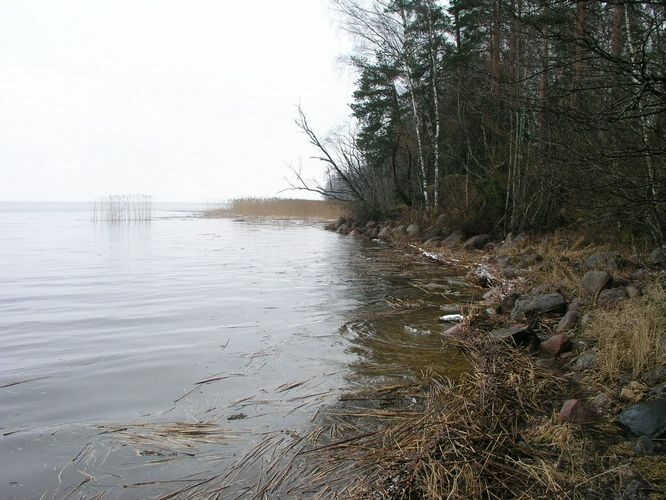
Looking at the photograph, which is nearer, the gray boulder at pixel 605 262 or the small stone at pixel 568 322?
the small stone at pixel 568 322

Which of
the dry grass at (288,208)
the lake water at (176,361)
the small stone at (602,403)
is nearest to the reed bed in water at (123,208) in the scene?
the dry grass at (288,208)

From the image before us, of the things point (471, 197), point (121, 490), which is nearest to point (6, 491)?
point (121, 490)

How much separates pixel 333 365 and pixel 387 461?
2.27 m

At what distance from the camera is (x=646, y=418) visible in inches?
134

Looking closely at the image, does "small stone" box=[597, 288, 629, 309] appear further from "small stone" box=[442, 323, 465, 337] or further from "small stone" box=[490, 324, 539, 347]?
"small stone" box=[442, 323, 465, 337]

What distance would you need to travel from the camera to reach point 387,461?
2.99m

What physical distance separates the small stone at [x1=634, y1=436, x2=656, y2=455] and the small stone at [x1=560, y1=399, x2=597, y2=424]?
0.42 m

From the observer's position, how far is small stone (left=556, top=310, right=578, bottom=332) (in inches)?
227

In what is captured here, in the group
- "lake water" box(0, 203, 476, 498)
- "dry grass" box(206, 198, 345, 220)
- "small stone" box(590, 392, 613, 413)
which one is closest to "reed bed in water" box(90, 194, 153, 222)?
"dry grass" box(206, 198, 345, 220)

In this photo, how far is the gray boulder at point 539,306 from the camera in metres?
6.39

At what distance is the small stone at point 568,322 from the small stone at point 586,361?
975 millimetres

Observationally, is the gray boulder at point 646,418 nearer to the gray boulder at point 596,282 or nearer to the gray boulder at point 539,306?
the gray boulder at point 539,306

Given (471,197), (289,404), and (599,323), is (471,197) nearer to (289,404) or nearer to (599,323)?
(599,323)

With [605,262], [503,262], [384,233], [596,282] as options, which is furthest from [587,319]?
[384,233]
